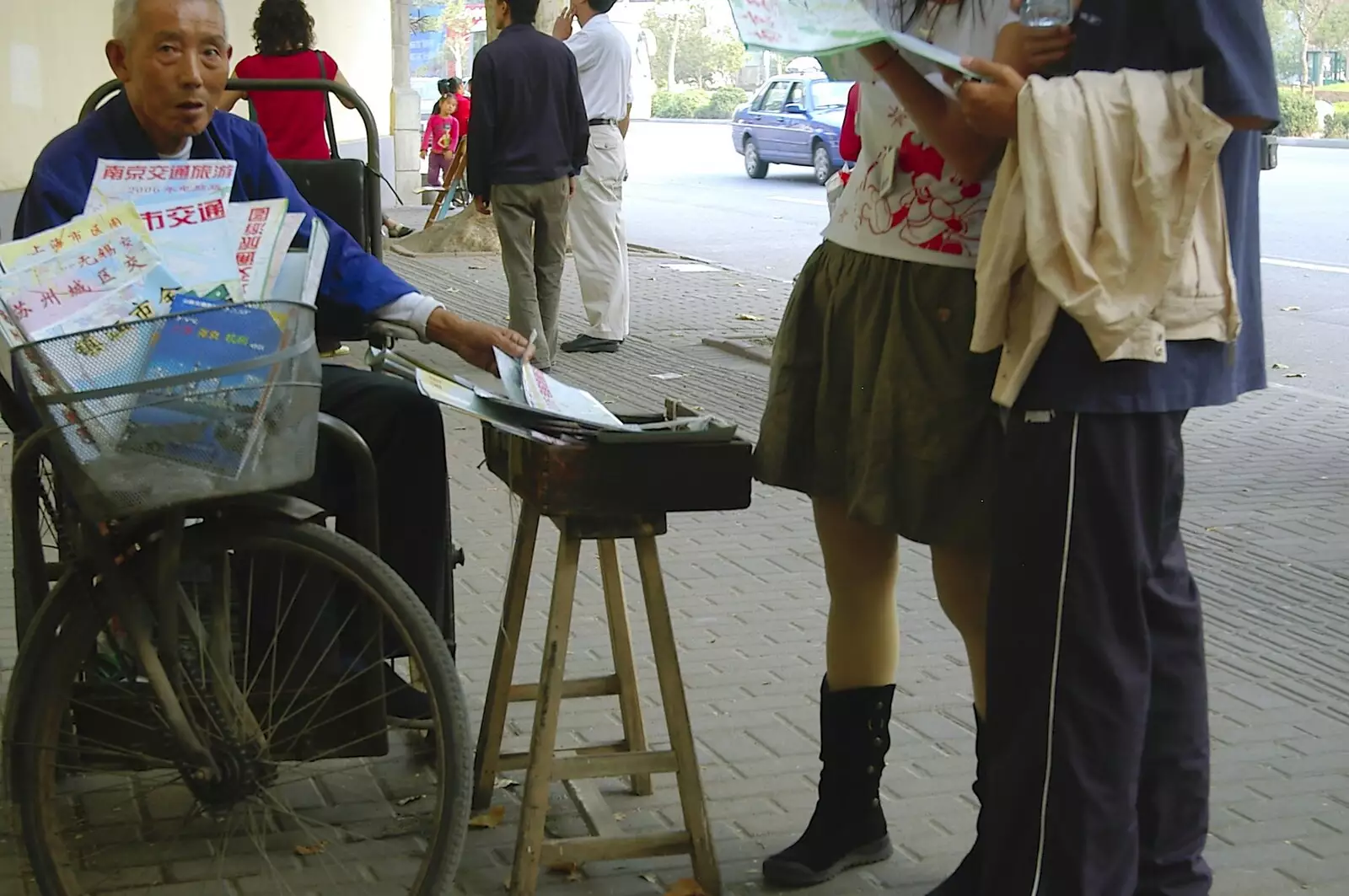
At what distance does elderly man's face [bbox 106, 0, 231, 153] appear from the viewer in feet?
10.2

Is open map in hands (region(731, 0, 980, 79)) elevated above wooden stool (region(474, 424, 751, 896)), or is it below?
above

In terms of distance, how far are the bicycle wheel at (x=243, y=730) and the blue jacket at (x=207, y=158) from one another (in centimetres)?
69

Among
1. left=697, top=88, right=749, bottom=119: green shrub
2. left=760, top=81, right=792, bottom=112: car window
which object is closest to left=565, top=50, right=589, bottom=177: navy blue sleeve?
left=760, top=81, right=792, bottom=112: car window

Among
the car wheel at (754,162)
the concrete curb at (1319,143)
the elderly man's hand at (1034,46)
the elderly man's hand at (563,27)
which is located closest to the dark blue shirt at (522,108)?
the elderly man's hand at (563,27)

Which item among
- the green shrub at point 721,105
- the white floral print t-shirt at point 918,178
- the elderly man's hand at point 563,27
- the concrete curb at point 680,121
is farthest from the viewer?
the green shrub at point 721,105

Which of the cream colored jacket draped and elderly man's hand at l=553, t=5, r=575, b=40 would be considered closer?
the cream colored jacket draped

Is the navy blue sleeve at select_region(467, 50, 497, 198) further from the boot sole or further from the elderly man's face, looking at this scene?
the boot sole

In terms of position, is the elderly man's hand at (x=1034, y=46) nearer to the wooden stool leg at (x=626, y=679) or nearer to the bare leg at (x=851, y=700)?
the bare leg at (x=851, y=700)

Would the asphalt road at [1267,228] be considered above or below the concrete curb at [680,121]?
above

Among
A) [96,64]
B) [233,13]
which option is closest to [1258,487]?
[96,64]

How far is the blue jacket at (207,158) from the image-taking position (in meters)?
3.05

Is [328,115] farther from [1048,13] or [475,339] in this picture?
[1048,13]

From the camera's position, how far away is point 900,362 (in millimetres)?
2770

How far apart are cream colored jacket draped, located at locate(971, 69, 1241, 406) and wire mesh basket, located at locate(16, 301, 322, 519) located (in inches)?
44.8
